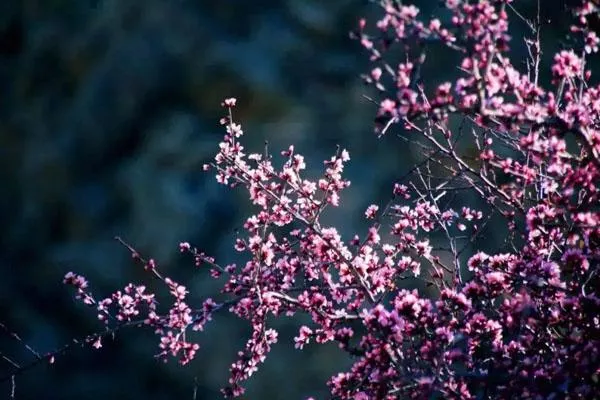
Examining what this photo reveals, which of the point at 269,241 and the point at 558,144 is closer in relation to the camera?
the point at 558,144

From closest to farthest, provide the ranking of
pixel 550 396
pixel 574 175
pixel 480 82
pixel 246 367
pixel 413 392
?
pixel 480 82
pixel 550 396
pixel 574 175
pixel 413 392
pixel 246 367


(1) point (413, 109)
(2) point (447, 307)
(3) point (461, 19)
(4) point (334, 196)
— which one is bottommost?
(2) point (447, 307)

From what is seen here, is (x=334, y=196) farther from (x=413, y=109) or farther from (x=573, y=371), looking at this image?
(x=573, y=371)

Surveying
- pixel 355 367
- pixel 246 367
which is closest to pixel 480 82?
pixel 355 367

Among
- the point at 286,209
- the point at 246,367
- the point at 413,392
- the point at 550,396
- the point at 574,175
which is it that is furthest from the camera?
the point at 246,367

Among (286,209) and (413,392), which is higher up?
(286,209)

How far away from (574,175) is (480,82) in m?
0.97

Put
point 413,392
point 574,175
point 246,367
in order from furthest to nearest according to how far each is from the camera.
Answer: point 246,367 → point 413,392 → point 574,175

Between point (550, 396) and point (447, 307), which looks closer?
point (550, 396)

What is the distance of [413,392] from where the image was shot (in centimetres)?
343

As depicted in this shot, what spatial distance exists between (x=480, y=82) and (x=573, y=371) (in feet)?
5.30

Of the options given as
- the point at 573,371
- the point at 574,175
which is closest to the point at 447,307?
the point at 573,371

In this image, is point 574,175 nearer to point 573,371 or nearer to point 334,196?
point 573,371

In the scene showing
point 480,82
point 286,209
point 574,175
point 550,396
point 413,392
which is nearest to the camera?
point 480,82
